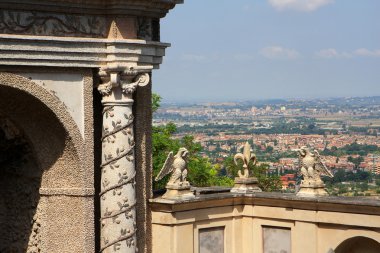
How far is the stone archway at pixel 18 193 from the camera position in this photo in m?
17.5

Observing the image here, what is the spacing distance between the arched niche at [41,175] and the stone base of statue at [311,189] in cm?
389

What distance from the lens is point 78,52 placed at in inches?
663

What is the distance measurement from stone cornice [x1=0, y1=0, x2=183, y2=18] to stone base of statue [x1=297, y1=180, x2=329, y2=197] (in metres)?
3.80

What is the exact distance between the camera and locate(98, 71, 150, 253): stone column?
1719cm

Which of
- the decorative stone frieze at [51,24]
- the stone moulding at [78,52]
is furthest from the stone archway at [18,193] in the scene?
the decorative stone frieze at [51,24]

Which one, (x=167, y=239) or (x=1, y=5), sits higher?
(x=1, y=5)

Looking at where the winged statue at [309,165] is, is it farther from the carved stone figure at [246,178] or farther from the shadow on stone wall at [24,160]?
the shadow on stone wall at [24,160]

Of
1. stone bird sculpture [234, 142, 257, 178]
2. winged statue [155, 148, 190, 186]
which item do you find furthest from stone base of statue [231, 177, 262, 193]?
winged statue [155, 148, 190, 186]

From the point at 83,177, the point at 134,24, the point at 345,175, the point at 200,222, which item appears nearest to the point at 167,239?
the point at 200,222

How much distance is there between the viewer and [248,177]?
64.3 feet

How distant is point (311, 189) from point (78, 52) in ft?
15.4

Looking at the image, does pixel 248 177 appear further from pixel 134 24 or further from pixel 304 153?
pixel 134 24

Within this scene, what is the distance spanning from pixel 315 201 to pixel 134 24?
4229 millimetres

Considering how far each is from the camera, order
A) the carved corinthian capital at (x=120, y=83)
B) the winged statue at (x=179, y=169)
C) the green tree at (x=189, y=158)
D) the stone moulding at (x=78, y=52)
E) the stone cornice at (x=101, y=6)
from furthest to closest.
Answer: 1. the green tree at (x=189, y=158)
2. the winged statue at (x=179, y=169)
3. the carved corinthian capital at (x=120, y=83)
4. the stone cornice at (x=101, y=6)
5. the stone moulding at (x=78, y=52)
